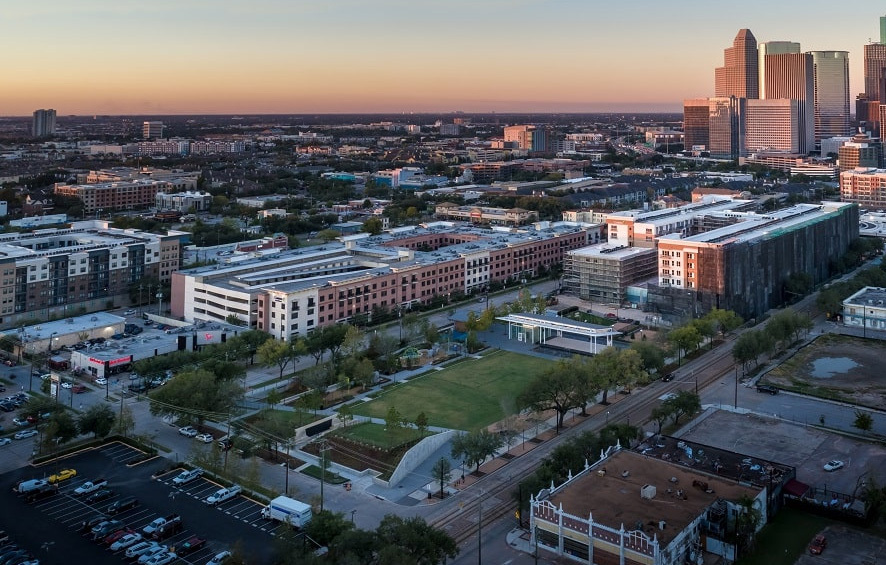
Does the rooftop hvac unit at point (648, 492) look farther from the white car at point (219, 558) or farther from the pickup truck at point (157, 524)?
the pickup truck at point (157, 524)

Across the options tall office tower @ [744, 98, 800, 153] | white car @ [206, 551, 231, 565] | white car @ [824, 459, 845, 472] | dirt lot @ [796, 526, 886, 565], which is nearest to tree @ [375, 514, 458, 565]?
white car @ [206, 551, 231, 565]

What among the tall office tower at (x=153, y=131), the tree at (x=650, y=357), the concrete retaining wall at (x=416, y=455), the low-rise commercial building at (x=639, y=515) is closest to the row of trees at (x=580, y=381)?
the tree at (x=650, y=357)

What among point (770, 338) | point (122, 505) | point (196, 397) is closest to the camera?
point (122, 505)

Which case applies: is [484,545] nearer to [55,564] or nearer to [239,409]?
[55,564]

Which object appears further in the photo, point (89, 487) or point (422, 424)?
point (422, 424)

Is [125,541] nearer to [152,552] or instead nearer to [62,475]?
[152,552]

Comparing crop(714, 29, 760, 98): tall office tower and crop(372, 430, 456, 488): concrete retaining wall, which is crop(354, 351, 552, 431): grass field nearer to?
crop(372, 430, 456, 488): concrete retaining wall

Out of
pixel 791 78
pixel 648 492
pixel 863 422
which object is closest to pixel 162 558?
pixel 648 492

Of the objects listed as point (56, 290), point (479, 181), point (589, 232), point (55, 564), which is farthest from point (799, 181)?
point (55, 564)
